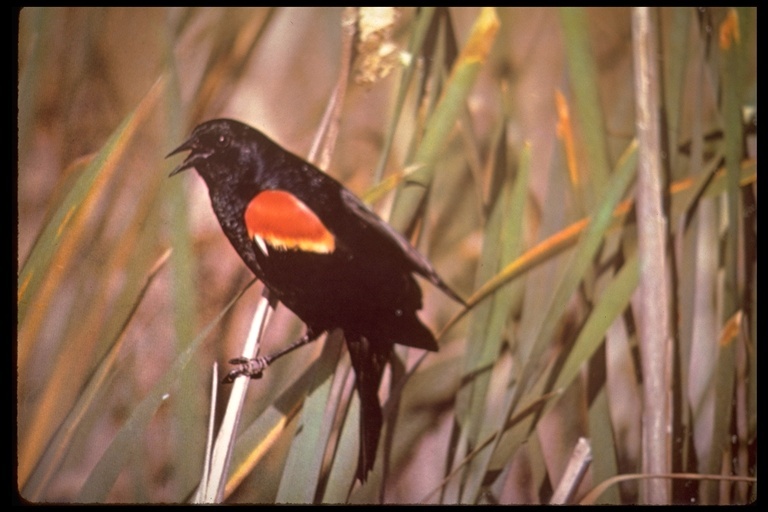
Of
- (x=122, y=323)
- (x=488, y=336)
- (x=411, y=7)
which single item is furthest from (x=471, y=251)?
(x=122, y=323)

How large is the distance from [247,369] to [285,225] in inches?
8.6

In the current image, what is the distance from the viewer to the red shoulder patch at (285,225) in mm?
803

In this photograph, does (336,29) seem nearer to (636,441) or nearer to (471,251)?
(471,251)

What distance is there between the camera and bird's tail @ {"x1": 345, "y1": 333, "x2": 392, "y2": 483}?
82cm

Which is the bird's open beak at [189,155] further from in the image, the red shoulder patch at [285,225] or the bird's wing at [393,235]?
the bird's wing at [393,235]

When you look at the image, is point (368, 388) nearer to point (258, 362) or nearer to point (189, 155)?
point (258, 362)

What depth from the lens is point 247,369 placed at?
32.3 inches

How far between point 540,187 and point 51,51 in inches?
30.2

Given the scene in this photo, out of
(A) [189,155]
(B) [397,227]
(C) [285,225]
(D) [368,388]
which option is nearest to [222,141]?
(A) [189,155]

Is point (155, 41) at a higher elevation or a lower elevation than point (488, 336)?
higher

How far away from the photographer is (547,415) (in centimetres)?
84

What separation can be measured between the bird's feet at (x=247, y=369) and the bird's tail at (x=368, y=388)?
13cm

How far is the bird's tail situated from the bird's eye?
0.33 metres

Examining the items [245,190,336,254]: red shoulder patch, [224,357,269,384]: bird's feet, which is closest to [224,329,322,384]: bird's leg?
[224,357,269,384]: bird's feet
